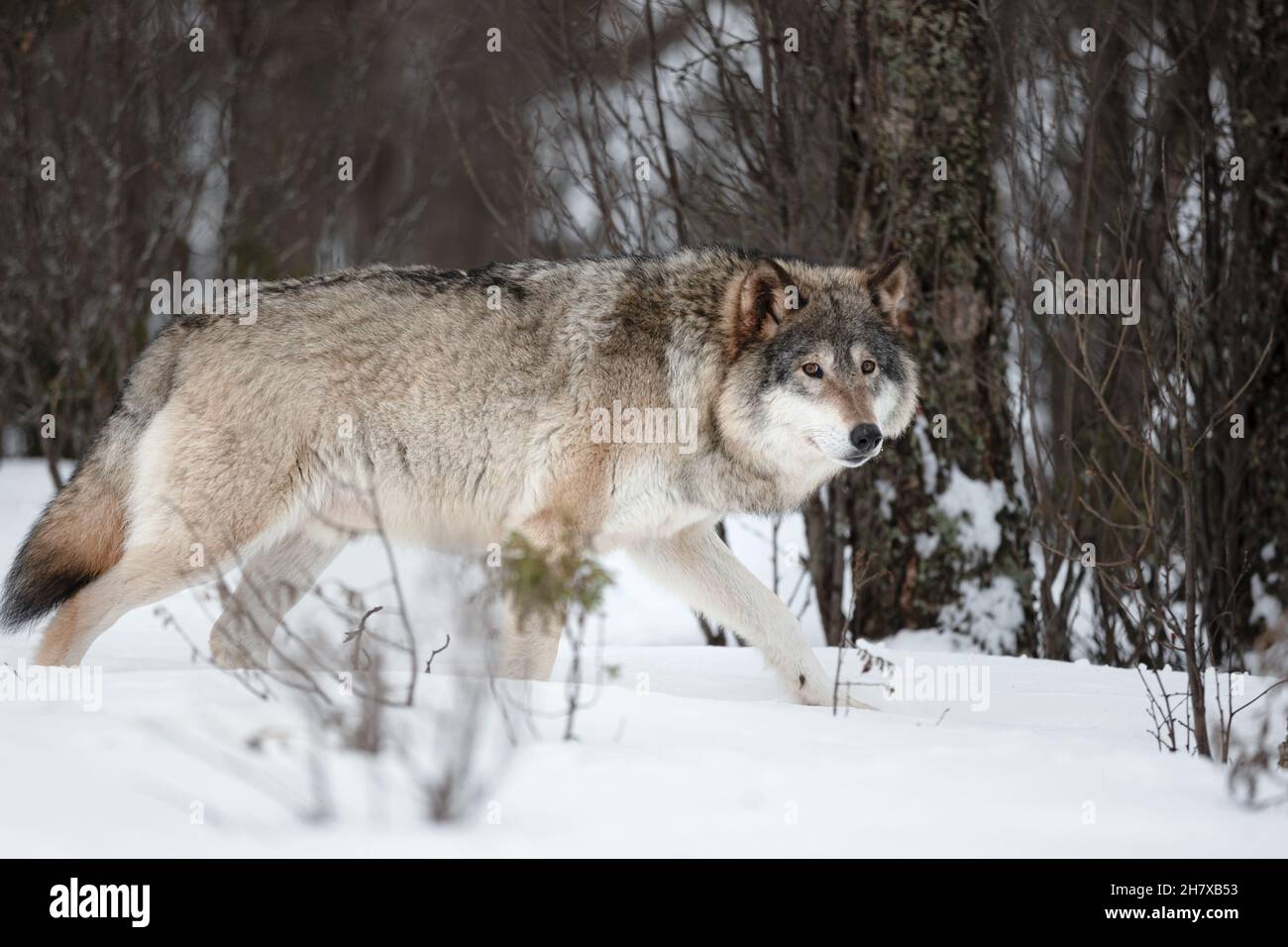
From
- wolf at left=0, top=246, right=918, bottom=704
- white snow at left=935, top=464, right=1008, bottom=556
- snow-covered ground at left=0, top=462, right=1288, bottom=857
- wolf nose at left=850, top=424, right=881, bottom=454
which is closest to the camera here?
snow-covered ground at left=0, top=462, right=1288, bottom=857

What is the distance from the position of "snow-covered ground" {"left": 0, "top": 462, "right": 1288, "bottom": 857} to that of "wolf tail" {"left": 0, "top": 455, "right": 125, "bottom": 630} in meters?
1.01

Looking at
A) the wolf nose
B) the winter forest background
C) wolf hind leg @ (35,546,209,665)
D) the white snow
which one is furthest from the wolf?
the white snow

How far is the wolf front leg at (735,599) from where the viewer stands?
4.64m

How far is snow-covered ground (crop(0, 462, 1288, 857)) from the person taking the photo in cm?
262

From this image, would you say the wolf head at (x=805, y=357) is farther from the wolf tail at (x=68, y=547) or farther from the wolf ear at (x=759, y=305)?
the wolf tail at (x=68, y=547)

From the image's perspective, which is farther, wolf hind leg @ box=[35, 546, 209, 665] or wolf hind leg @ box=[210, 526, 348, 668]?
wolf hind leg @ box=[210, 526, 348, 668]

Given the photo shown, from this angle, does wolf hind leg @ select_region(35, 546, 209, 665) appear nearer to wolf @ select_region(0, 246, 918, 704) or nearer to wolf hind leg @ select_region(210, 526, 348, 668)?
wolf @ select_region(0, 246, 918, 704)

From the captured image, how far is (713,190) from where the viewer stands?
6.14 metres

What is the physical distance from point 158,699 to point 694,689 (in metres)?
2.15

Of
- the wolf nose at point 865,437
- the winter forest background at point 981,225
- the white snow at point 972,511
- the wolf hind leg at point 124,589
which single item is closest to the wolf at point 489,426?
the wolf hind leg at point 124,589

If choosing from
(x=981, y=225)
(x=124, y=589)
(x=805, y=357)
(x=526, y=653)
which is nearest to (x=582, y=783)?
(x=526, y=653)
